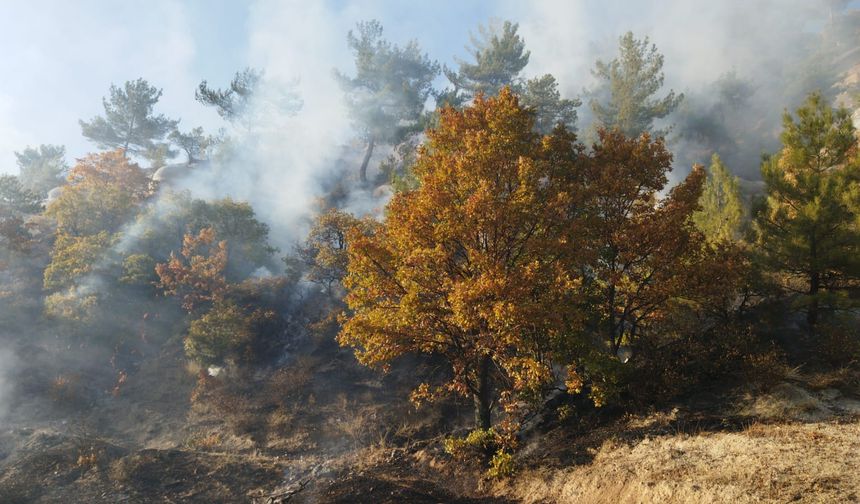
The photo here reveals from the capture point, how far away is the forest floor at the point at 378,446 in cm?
928

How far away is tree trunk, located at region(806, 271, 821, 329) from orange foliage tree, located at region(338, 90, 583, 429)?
339 inches

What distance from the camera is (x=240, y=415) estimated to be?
69.2 feet

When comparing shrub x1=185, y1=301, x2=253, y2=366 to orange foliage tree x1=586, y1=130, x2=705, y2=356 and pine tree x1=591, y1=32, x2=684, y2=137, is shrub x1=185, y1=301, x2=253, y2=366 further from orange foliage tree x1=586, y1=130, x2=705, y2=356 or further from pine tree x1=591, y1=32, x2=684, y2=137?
pine tree x1=591, y1=32, x2=684, y2=137

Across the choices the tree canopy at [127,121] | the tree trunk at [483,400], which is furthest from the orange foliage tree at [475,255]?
the tree canopy at [127,121]

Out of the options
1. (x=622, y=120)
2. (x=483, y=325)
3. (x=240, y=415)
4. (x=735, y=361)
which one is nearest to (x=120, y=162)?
(x=240, y=415)

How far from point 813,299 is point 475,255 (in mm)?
11734

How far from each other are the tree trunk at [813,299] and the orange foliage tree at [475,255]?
8598 mm

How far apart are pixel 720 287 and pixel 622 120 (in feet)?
95.2

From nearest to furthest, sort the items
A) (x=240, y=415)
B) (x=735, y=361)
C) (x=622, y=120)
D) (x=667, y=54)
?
1. (x=735, y=361)
2. (x=240, y=415)
3. (x=622, y=120)
4. (x=667, y=54)

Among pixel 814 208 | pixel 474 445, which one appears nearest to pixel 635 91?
pixel 814 208

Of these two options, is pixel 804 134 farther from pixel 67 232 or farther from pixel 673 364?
pixel 67 232

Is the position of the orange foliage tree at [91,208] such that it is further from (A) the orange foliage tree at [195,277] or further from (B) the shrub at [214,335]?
(B) the shrub at [214,335]

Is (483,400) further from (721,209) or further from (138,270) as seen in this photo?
(138,270)

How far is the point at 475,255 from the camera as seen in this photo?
11836 mm
